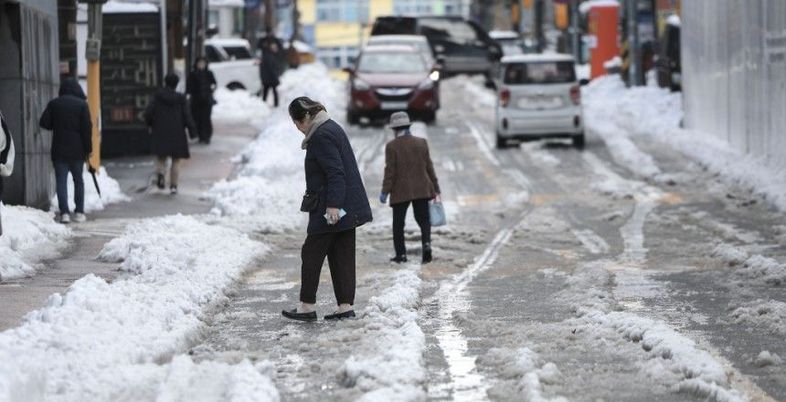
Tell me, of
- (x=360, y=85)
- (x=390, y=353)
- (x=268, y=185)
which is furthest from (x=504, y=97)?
(x=390, y=353)

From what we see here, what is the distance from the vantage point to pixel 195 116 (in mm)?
31484

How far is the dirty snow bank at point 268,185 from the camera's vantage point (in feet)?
65.2

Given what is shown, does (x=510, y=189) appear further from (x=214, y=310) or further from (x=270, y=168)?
(x=214, y=310)

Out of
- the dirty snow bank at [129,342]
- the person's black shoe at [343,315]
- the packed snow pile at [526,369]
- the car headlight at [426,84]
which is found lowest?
the person's black shoe at [343,315]

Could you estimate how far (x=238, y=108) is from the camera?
3984 cm

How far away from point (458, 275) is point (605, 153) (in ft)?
50.5

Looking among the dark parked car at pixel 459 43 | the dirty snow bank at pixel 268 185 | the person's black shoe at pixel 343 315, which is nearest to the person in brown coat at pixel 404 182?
the dirty snow bank at pixel 268 185

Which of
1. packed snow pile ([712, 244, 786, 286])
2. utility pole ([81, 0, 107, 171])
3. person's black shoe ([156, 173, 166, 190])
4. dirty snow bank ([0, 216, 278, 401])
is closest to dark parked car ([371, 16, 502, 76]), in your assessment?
person's black shoe ([156, 173, 166, 190])

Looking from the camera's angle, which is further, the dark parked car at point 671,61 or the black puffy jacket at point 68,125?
the dark parked car at point 671,61

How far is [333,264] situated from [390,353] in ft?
7.88

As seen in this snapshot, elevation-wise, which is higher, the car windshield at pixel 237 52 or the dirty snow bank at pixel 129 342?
the car windshield at pixel 237 52

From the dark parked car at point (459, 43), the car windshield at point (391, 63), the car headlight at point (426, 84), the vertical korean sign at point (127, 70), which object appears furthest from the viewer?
the dark parked car at point (459, 43)

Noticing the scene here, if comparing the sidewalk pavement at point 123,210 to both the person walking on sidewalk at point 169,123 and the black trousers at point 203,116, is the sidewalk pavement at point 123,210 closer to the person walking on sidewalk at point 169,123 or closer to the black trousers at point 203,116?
the black trousers at point 203,116

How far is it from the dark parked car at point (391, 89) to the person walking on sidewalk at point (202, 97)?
4.41m
